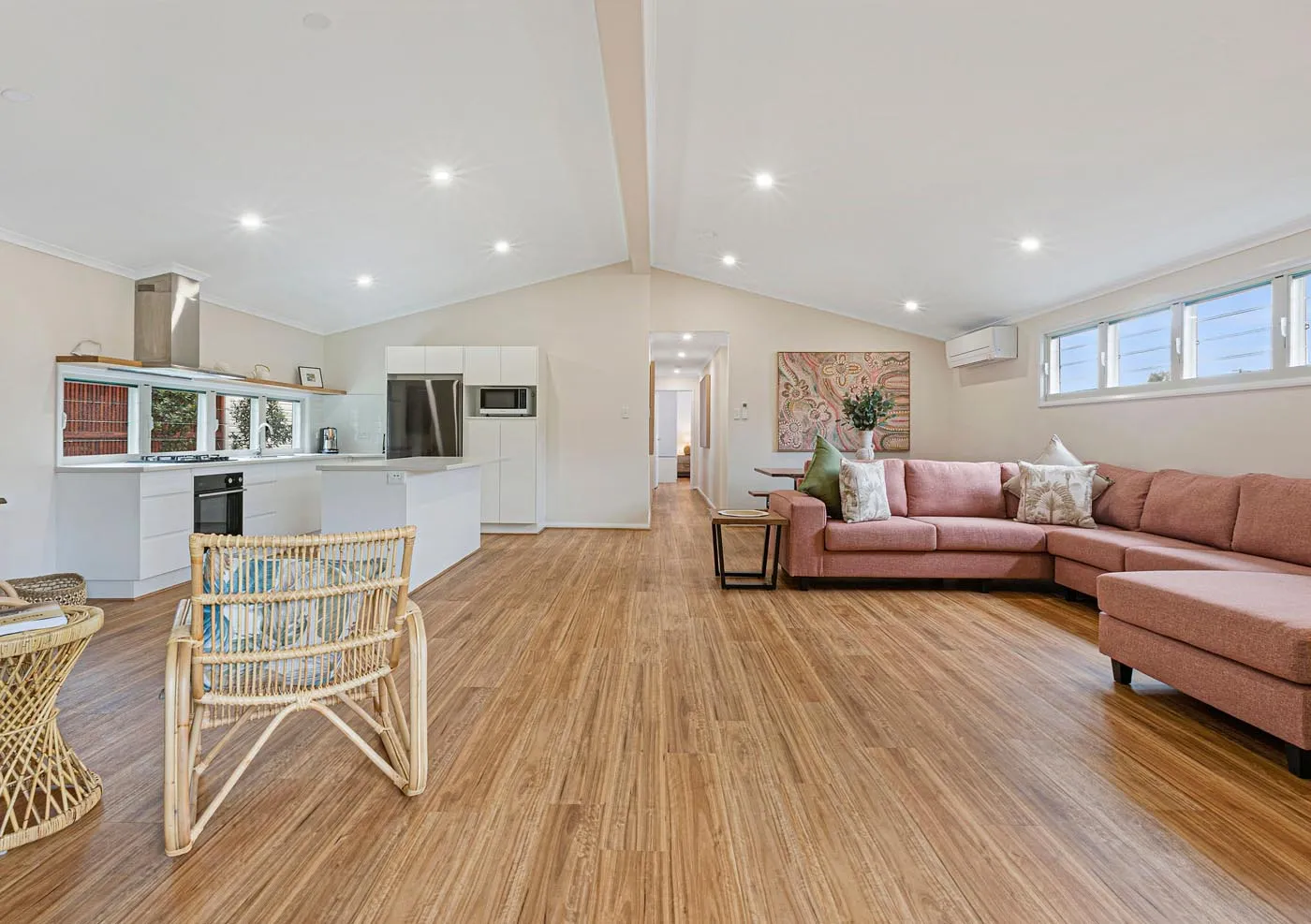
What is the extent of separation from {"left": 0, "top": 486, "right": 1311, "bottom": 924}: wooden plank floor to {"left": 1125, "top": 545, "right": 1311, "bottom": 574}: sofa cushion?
0.73m

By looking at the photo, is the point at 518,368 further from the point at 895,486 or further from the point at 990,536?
the point at 990,536

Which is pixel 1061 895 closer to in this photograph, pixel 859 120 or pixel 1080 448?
pixel 859 120

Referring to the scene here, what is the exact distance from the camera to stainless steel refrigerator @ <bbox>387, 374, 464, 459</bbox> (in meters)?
6.49

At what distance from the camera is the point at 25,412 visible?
373cm

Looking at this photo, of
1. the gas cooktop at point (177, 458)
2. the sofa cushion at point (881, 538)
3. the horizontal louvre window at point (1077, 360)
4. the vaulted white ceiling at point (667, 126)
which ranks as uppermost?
the vaulted white ceiling at point (667, 126)

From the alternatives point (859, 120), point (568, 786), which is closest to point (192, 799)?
point (568, 786)

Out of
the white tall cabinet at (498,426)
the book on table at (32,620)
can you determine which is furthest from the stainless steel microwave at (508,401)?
the book on table at (32,620)

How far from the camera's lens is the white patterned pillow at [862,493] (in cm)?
436

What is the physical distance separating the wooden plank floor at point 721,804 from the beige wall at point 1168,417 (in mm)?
1876

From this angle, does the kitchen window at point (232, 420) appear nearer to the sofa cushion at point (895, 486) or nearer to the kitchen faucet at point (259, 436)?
the kitchen faucet at point (259, 436)

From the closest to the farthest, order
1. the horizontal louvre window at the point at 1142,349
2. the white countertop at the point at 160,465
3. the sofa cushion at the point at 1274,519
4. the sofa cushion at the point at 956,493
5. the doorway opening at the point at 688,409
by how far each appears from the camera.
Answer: the sofa cushion at the point at 1274,519 → the white countertop at the point at 160,465 → the horizontal louvre window at the point at 1142,349 → the sofa cushion at the point at 956,493 → the doorway opening at the point at 688,409

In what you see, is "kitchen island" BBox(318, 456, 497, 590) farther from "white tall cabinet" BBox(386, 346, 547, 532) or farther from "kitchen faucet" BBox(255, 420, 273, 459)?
"kitchen faucet" BBox(255, 420, 273, 459)

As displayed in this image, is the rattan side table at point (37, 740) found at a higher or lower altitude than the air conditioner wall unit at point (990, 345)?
lower

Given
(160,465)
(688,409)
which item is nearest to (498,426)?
(160,465)
